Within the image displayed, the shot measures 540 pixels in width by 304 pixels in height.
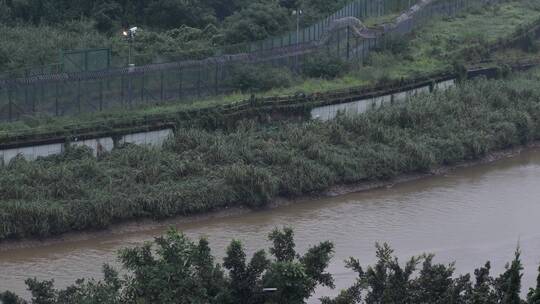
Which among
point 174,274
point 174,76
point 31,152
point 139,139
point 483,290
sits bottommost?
point 483,290

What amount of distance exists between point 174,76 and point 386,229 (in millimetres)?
12404

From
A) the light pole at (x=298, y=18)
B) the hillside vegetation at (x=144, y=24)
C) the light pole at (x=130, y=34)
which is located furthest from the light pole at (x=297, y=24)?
the light pole at (x=130, y=34)

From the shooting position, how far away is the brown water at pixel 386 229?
3119cm

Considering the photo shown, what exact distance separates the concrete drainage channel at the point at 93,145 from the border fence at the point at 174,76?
2930 millimetres

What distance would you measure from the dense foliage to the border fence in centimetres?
1794

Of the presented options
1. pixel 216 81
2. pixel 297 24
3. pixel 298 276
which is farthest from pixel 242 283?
pixel 297 24

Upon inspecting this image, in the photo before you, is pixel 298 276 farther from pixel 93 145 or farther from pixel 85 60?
pixel 85 60

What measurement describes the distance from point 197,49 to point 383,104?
7447 millimetres

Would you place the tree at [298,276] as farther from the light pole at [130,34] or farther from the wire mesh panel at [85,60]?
the light pole at [130,34]

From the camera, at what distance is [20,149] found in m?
35.7

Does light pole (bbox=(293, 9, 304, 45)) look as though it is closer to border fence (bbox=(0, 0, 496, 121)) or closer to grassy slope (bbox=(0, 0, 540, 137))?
border fence (bbox=(0, 0, 496, 121))

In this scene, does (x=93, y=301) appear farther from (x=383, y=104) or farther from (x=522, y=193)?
(x=383, y=104)

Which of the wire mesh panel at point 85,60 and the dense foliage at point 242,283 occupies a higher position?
the wire mesh panel at point 85,60

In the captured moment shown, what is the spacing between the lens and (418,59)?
51781 millimetres
